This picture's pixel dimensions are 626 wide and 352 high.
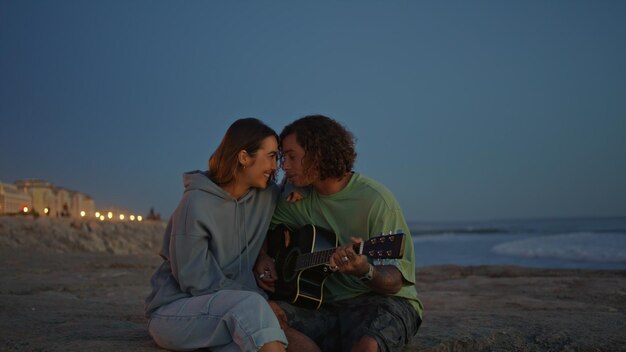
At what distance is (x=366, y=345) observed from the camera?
9.16 feet

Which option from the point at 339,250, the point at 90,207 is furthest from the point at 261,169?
the point at 90,207

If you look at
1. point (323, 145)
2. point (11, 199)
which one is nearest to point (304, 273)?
point (323, 145)

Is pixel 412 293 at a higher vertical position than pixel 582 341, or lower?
higher

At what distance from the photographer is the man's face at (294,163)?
3.41 meters

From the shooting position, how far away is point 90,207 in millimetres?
71750

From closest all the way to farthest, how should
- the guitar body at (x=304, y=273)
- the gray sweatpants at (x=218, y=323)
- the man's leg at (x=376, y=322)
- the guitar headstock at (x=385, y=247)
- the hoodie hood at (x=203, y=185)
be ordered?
the gray sweatpants at (x=218, y=323) → the guitar headstock at (x=385, y=247) → the man's leg at (x=376, y=322) → the hoodie hood at (x=203, y=185) → the guitar body at (x=304, y=273)

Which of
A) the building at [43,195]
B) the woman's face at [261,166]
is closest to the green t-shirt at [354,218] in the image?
the woman's face at [261,166]

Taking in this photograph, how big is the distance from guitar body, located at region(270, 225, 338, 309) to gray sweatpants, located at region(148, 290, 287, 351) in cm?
61

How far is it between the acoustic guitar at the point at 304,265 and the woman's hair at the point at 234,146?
1.80 feet

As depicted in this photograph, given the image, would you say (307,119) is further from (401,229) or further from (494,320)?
(494,320)

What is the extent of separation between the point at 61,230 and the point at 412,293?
48.0 feet

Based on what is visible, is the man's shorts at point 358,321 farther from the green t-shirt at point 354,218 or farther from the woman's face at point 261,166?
the woman's face at point 261,166

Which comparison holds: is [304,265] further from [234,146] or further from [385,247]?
[234,146]

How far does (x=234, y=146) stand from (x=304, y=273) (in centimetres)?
85
